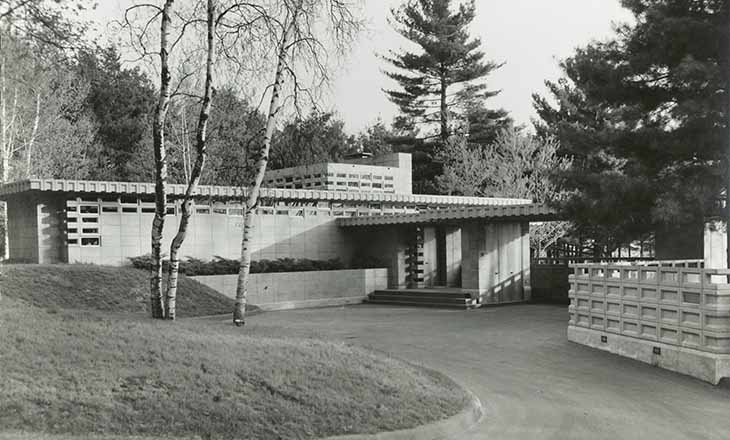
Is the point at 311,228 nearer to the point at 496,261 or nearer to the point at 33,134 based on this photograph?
the point at 496,261

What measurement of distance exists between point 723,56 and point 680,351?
7.18 m

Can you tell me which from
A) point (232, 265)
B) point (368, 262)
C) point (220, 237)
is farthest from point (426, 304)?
point (220, 237)

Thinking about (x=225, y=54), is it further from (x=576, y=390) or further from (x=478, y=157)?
(x=478, y=157)

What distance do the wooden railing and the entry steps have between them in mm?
7478

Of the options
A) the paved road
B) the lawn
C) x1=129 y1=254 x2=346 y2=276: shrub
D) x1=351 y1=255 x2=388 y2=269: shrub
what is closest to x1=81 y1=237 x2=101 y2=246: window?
x1=129 y1=254 x2=346 y2=276: shrub

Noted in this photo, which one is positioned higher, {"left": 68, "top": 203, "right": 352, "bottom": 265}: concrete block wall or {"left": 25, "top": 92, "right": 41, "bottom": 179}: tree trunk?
{"left": 25, "top": 92, "right": 41, "bottom": 179}: tree trunk

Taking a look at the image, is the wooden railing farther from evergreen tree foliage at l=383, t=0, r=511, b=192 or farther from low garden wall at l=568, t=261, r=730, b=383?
evergreen tree foliage at l=383, t=0, r=511, b=192

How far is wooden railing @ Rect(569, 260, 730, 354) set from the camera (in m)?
9.29

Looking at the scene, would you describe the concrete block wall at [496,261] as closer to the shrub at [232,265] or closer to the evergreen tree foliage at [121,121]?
the shrub at [232,265]

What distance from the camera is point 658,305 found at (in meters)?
10.3

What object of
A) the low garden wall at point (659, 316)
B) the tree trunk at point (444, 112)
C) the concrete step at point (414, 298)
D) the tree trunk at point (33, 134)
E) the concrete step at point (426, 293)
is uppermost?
the tree trunk at point (444, 112)

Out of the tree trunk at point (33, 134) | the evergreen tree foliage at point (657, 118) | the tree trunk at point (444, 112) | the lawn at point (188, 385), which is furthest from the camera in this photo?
the tree trunk at point (444, 112)

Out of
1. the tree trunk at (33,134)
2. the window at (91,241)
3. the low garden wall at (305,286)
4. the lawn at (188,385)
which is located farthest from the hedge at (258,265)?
the lawn at (188,385)

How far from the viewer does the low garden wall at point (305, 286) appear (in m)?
19.8
